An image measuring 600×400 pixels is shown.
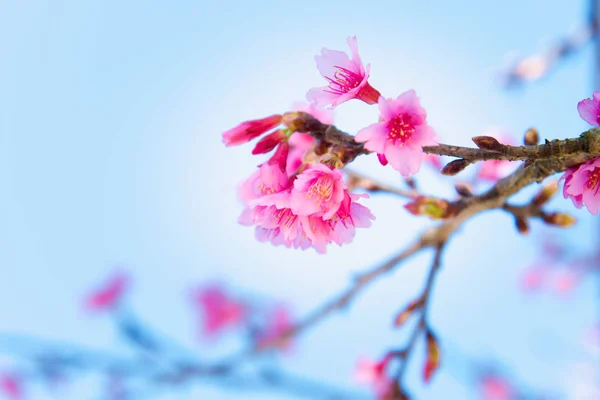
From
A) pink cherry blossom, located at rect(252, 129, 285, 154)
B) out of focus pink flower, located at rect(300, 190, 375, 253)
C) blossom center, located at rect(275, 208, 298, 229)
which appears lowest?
out of focus pink flower, located at rect(300, 190, 375, 253)

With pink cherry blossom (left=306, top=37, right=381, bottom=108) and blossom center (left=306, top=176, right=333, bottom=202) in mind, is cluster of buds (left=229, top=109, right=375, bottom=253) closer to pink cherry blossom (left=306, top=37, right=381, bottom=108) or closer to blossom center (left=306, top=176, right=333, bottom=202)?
blossom center (left=306, top=176, right=333, bottom=202)

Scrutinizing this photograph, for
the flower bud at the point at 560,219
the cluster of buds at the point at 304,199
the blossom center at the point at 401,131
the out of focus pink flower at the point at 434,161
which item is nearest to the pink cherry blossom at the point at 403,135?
the blossom center at the point at 401,131

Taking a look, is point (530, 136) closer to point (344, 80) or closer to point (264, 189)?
point (344, 80)

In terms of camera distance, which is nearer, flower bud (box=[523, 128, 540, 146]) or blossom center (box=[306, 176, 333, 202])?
blossom center (box=[306, 176, 333, 202])

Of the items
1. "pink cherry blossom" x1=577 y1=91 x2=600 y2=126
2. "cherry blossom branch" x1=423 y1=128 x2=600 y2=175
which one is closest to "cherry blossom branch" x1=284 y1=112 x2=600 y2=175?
"cherry blossom branch" x1=423 y1=128 x2=600 y2=175

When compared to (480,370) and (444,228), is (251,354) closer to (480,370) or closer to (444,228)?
(444,228)

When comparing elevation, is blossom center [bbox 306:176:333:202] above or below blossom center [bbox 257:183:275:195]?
below

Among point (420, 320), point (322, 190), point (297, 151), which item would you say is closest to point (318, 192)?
point (322, 190)
